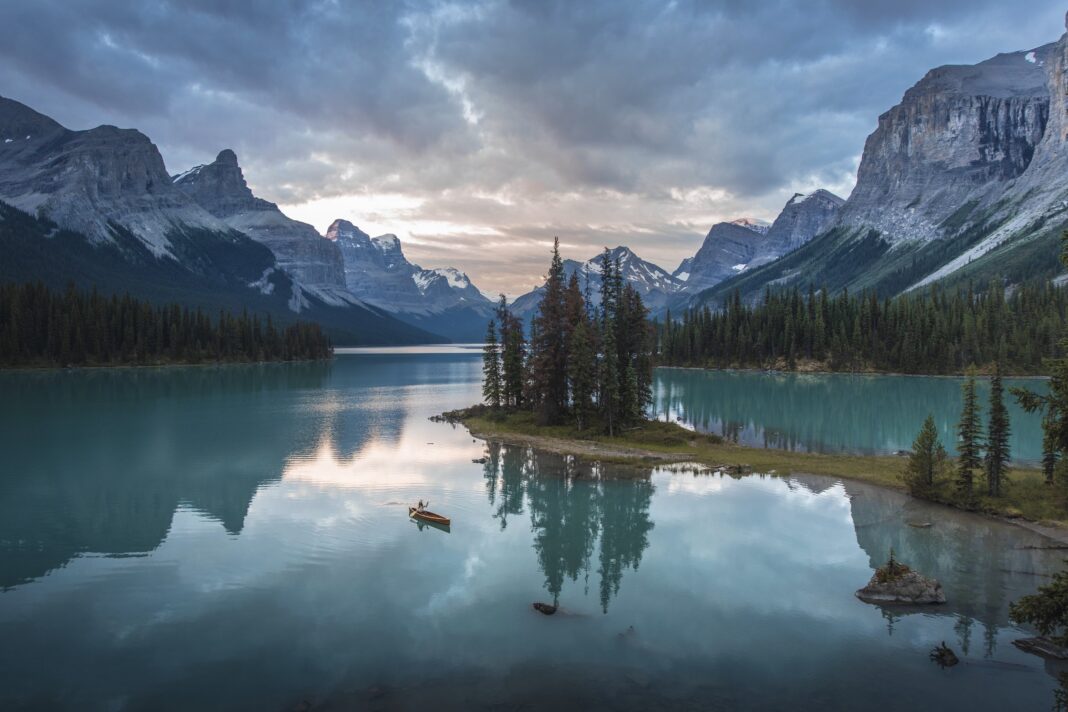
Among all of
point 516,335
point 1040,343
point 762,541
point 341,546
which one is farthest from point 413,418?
point 1040,343

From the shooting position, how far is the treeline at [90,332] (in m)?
147

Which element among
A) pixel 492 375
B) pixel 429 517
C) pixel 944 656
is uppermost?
pixel 492 375

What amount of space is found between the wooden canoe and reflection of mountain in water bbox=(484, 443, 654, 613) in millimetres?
3571

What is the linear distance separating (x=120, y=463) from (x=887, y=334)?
174 m

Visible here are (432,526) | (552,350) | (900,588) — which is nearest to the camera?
(900,588)

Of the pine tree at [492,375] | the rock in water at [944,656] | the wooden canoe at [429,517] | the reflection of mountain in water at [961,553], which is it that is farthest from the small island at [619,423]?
the wooden canoe at [429,517]

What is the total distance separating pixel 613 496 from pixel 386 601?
21.6 metres

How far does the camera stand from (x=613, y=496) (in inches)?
1737

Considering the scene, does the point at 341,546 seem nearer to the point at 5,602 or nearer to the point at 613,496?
the point at 5,602

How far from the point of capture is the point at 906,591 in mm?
26047

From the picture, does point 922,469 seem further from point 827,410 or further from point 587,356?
point 827,410

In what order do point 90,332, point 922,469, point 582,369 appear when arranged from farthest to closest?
point 90,332 < point 582,369 < point 922,469

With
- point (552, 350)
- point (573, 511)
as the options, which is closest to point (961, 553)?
point (573, 511)

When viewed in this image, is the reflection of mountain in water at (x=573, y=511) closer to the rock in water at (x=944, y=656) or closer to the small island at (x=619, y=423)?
the small island at (x=619, y=423)
